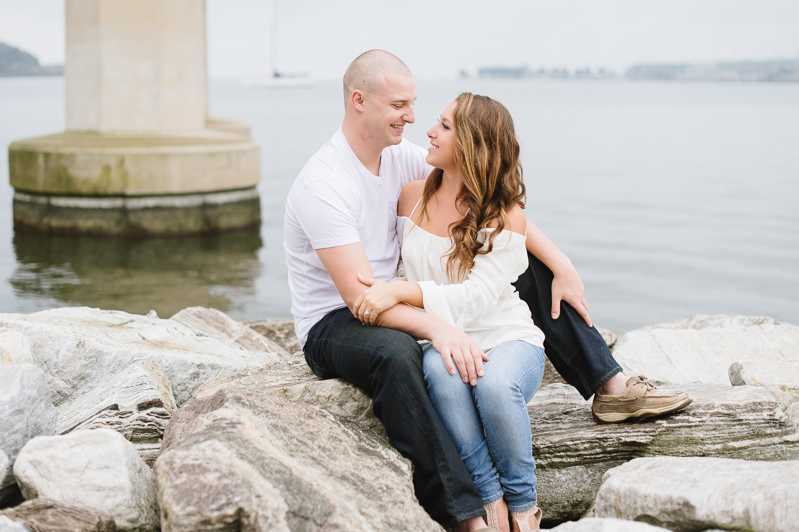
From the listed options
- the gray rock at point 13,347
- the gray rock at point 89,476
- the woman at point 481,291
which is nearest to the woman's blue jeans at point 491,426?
the woman at point 481,291

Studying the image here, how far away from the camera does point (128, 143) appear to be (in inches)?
465

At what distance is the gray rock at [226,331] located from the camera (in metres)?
5.11

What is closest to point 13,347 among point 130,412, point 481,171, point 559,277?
point 130,412

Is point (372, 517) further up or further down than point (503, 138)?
further down

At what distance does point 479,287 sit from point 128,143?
10161 mm

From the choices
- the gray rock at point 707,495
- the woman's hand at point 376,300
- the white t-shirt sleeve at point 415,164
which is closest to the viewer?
the gray rock at point 707,495

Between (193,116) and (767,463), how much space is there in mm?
11821

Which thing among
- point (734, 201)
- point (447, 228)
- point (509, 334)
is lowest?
point (734, 201)

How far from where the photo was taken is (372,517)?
2334mm

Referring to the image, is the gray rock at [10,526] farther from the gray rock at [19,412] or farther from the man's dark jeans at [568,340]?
the man's dark jeans at [568,340]

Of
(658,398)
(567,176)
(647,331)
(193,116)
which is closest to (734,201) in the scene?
(567,176)

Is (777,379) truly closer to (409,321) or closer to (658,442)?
(658,442)

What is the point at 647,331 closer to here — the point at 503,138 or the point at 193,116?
the point at 503,138

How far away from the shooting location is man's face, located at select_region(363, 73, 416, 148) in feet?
10.6
